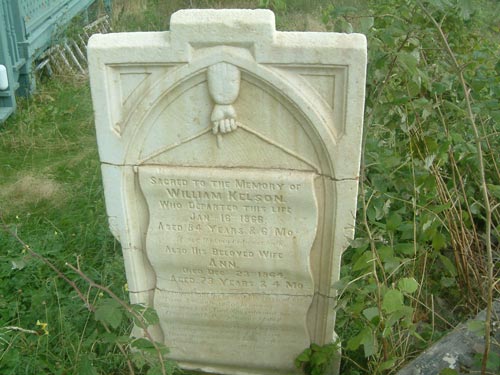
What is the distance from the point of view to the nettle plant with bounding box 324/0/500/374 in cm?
239

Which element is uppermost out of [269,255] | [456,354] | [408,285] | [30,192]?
[408,285]

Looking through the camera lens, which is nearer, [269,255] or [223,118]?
[223,118]

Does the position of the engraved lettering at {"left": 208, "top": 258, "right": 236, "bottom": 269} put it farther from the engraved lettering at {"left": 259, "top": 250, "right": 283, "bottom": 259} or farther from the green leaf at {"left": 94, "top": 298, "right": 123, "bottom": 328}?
the green leaf at {"left": 94, "top": 298, "right": 123, "bottom": 328}

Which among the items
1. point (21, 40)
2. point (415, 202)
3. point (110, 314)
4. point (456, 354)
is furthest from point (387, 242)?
point (21, 40)

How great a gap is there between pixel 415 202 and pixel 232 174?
0.91 m

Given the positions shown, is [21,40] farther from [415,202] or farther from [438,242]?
[438,242]

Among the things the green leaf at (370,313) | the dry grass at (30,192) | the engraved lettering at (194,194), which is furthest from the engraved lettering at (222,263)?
the dry grass at (30,192)

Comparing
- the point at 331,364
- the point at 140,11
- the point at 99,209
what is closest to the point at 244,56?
the point at 331,364

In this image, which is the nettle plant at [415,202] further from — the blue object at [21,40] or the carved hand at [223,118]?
the blue object at [21,40]

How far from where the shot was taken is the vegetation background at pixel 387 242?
2.29 meters

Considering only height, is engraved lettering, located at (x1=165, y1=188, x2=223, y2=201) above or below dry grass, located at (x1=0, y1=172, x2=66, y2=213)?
above

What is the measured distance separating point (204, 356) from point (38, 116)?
3324 millimetres


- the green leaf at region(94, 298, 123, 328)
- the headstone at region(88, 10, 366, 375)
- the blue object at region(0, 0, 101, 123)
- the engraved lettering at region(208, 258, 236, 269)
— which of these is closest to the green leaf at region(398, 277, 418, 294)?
the headstone at region(88, 10, 366, 375)

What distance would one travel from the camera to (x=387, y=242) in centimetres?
278
